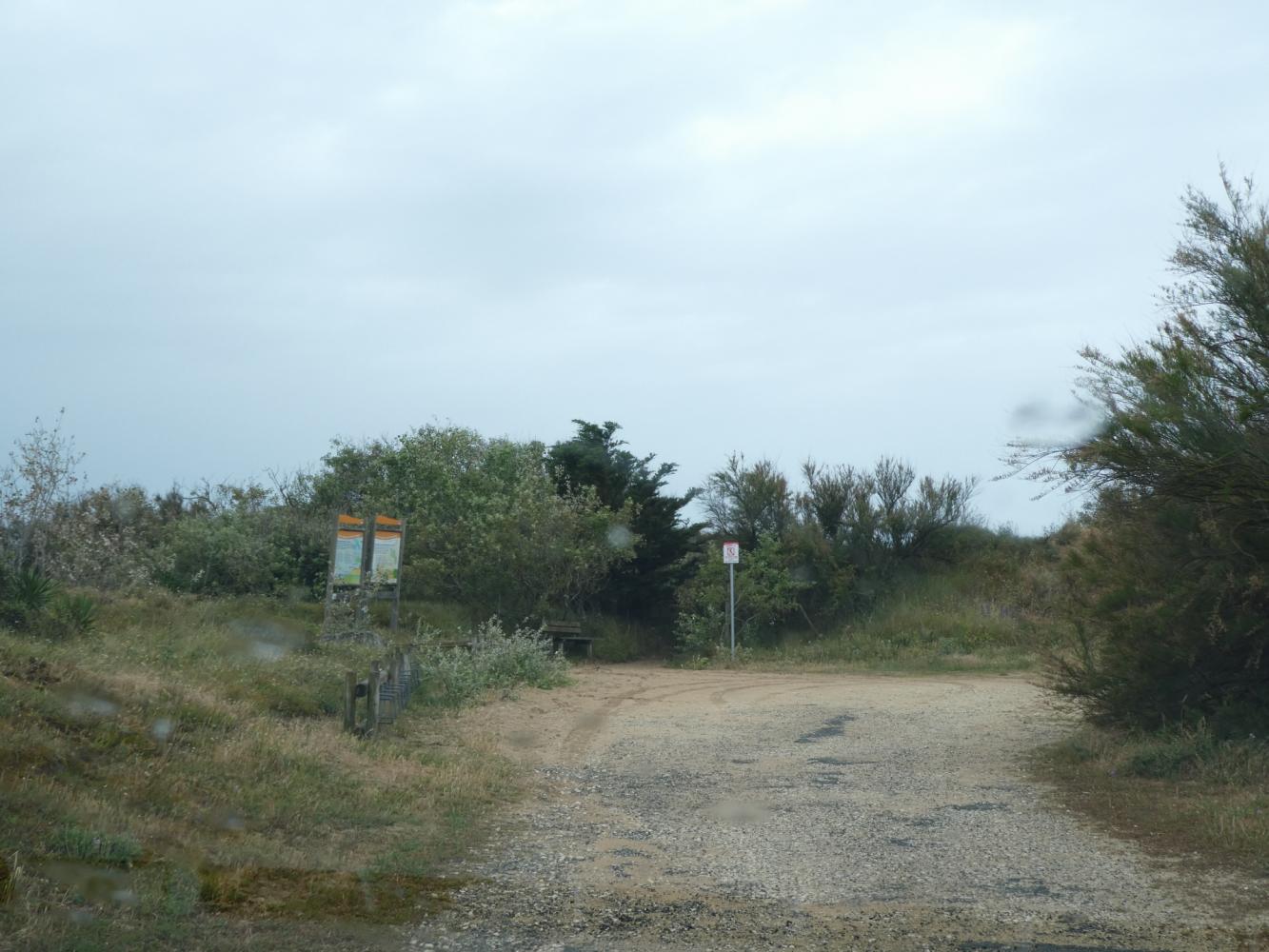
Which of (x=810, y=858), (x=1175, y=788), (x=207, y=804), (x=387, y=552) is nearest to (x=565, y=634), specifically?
(x=387, y=552)

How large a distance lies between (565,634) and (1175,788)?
722 inches

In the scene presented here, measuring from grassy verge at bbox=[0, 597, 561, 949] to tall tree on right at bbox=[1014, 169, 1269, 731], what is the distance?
5911 millimetres

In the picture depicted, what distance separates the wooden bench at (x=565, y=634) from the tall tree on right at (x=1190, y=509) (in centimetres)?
1614

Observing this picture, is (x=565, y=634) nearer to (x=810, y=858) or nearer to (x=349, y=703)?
(x=349, y=703)

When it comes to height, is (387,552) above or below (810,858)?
above

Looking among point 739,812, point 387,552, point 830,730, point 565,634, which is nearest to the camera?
point 739,812

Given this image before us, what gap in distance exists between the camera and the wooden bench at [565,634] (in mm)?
26263

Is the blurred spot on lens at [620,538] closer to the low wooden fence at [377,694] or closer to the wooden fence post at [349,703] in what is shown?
the low wooden fence at [377,694]

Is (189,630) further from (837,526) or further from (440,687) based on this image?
(837,526)

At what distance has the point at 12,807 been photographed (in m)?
5.96

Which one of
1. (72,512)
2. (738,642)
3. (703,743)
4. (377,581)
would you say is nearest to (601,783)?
(703,743)

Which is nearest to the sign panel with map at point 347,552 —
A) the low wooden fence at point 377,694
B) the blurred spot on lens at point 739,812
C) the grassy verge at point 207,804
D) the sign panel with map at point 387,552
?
the sign panel with map at point 387,552

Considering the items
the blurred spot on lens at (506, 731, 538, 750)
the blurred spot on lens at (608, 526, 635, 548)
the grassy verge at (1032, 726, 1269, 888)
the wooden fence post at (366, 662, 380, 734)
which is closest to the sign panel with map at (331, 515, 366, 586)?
the blurred spot on lens at (506, 731, 538, 750)

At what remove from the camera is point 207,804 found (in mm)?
7164
